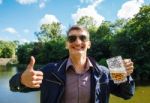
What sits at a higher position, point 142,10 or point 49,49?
point 142,10

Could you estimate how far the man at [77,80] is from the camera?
151 inches

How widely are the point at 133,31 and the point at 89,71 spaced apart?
35336mm

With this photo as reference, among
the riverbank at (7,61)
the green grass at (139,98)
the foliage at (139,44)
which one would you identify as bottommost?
the riverbank at (7,61)

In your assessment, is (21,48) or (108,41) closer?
(108,41)

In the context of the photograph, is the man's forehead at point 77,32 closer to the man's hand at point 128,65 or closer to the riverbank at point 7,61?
the man's hand at point 128,65

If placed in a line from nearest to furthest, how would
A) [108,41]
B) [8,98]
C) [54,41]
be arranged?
[8,98], [108,41], [54,41]

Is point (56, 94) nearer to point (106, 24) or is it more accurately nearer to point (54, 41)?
point (106, 24)

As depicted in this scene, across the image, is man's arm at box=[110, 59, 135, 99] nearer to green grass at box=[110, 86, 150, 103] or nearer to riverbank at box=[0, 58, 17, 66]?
green grass at box=[110, 86, 150, 103]

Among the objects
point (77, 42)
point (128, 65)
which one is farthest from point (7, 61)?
point (128, 65)

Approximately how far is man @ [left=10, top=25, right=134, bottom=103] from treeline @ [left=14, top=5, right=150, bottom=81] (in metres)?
33.2

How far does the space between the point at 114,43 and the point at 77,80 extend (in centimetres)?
3597

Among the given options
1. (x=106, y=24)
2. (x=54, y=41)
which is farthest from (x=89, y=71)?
(x=54, y=41)

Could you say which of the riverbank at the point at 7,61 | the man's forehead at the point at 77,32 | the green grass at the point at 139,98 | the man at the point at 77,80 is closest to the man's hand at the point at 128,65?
the man at the point at 77,80

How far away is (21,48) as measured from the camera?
278 feet
